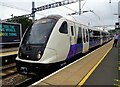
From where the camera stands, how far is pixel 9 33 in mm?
26547

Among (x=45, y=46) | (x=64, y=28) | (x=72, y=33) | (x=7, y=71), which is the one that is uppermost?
(x=64, y=28)

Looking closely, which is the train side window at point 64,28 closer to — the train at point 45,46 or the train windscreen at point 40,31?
the train at point 45,46

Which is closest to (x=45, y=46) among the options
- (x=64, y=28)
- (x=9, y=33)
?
(x=64, y=28)

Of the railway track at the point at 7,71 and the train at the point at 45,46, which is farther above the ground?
the train at the point at 45,46

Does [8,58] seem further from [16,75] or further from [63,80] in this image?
[63,80]

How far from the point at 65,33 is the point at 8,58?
4121mm

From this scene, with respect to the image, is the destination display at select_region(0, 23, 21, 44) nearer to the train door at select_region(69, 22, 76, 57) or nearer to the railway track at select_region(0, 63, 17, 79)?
the railway track at select_region(0, 63, 17, 79)

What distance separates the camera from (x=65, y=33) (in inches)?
510

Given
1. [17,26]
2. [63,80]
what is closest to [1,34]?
[17,26]

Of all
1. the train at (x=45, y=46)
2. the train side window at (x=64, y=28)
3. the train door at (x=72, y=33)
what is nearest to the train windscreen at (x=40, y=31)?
the train at (x=45, y=46)

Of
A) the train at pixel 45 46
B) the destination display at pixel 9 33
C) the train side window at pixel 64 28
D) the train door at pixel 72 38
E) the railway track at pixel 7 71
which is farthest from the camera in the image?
the destination display at pixel 9 33

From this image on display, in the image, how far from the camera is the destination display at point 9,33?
2514 centimetres

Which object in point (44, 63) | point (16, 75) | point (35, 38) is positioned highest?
point (35, 38)

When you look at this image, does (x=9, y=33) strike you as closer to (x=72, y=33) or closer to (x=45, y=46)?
(x=72, y=33)
